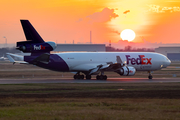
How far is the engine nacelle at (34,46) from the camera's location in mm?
43562

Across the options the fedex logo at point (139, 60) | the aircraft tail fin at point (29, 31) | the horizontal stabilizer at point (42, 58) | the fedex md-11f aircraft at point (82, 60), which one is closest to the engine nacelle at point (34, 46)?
the fedex md-11f aircraft at point (82, 60)

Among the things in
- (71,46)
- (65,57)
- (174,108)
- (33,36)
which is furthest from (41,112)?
(71,46)

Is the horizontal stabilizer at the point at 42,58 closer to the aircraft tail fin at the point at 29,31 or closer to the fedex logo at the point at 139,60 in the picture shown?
the aircraft tail fin at the point at 29,31

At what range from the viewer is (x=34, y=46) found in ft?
146

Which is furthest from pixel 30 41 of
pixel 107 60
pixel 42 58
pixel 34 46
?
pixel 107 60

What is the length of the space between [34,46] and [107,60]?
44.1 ft

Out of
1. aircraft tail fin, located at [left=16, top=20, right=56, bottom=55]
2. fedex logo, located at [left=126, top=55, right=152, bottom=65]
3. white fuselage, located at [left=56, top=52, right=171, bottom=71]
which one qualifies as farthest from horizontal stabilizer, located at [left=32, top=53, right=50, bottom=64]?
fedex logo, located at [left=126, top=55, right=152, bottom=65]

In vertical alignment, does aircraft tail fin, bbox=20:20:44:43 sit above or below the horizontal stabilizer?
above

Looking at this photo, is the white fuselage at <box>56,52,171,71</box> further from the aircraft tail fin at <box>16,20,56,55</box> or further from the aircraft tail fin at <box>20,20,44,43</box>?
the aircraft tail fin at <box>20,20,44,43</box>

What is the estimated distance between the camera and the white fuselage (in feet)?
160

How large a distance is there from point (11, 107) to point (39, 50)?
85.4ft

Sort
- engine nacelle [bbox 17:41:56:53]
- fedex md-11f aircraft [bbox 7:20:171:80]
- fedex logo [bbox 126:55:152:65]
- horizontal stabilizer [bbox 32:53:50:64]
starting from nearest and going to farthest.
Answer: engine nacelle [bbox 17:41:56:53]
fedex md-11f aircraft [bbox 7:20:171:80]
horizontal stabilizer [bbox 32:53:50:64]
fedex logo [bbox 126:55:152:65]

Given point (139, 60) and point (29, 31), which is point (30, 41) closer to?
point (29, 31)

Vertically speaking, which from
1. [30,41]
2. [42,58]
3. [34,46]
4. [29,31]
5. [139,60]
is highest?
[29,31]
